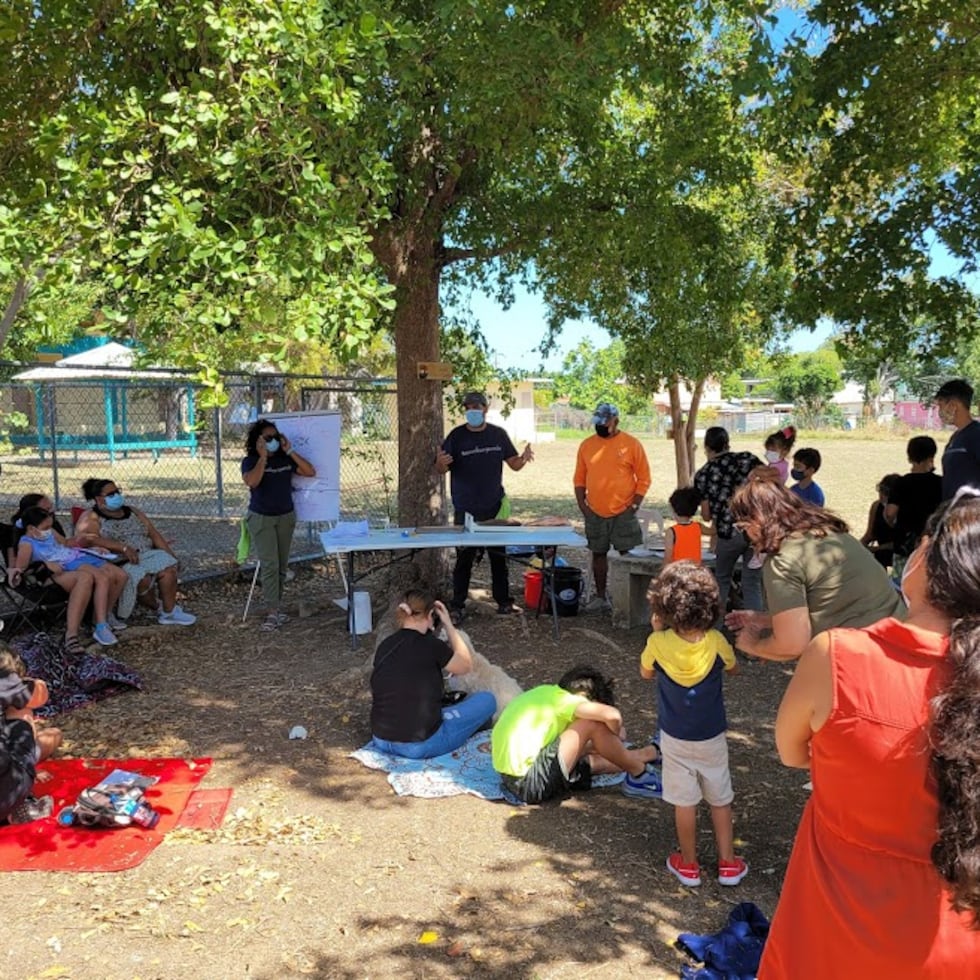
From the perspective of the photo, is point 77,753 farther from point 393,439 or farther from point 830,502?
point 830,502

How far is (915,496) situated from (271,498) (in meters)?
5.18

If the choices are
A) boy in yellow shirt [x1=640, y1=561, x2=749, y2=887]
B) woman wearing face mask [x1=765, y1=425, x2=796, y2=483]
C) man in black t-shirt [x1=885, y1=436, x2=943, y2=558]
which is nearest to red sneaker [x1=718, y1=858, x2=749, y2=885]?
boy in yellow shirt [x1=640, y1=561, x2=749, y2=887]

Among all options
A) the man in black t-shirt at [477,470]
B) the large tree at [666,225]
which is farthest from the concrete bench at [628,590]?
the large tree at [666,225]

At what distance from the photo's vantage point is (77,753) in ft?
17.8

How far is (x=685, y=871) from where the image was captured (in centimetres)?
384

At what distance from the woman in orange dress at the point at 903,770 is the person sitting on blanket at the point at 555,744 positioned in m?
2.69

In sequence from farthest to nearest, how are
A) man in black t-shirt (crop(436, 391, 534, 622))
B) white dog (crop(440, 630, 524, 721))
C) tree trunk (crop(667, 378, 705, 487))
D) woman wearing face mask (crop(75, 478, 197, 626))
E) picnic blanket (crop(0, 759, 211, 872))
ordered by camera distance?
tree trunk (crop(667, 378, 705, 487)) < man in black t-shirt (crop(436, 391, 534, 622)) < woman wearing face mask (crop(75, 478, 197, 626)) < white dog (crop(440, 630, 524, 721)) < picnic blanket (crop(0, 759, 211, 872))

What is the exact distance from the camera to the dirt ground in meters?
3.41

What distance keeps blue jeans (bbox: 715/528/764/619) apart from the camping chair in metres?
4.95

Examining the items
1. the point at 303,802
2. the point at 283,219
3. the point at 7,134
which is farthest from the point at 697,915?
the point at 7,134

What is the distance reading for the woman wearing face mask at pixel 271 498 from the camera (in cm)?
811

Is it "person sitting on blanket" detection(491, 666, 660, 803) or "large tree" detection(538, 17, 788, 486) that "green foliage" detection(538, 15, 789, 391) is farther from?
"person sitting on blanket" detection(491, 666, 660, 803)

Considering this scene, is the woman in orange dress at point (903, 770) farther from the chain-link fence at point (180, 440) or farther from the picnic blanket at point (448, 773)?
the chain-link fence at point (180, 440)

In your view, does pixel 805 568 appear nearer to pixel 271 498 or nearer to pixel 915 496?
pixel 915 496
